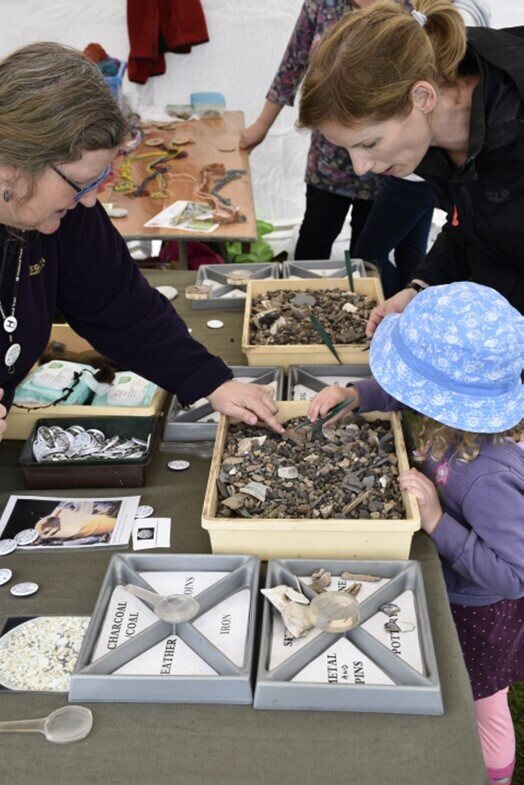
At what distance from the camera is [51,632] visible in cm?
118

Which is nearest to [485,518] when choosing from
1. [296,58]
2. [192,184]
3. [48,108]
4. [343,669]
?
[343,669]

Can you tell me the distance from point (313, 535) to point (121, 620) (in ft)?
1.12

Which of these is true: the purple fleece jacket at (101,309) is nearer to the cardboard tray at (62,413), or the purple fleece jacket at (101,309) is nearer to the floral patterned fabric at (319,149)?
the cardboard tray at (62,413)

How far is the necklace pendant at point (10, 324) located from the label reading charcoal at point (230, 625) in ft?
2.06

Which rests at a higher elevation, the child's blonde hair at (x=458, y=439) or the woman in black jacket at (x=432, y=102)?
the woman in black jacket at (x=432, y=102)

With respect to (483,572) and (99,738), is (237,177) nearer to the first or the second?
(483,572)

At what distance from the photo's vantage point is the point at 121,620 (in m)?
1.16

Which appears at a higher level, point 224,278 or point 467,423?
point 467,423

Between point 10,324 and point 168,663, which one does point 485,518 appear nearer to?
point 168,663

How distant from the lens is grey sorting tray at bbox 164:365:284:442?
65.2 inches

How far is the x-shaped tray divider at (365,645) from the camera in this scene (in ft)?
3.41

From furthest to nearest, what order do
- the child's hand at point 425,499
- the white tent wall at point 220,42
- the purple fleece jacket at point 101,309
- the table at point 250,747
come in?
the white tent wall at point 220,42, the purple fleece jacket at point 101,309, the child's hand at point 425,499, the table at point 250,747

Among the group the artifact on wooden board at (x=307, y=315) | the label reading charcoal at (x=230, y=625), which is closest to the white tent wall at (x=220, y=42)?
the artifact on wooden board at (x=307, y=315)

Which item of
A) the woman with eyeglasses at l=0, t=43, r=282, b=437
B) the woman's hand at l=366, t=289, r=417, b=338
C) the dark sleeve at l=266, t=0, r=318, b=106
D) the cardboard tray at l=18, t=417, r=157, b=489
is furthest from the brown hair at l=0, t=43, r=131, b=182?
the dark sleeve at l=266, t=0, r=318, b=106
